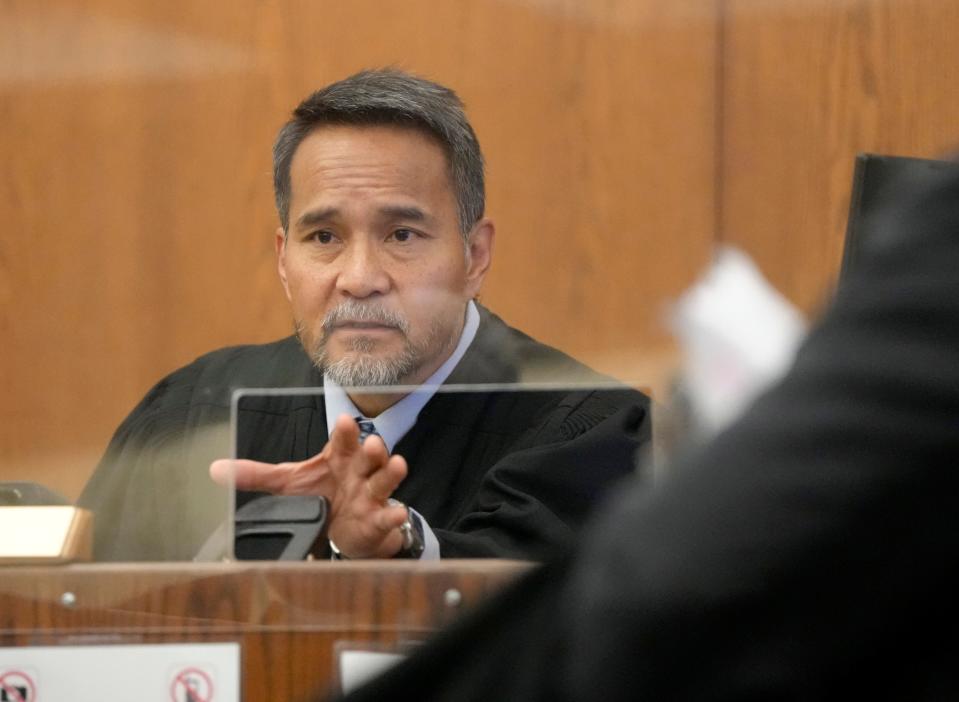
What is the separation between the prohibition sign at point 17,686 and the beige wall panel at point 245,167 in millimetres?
1596

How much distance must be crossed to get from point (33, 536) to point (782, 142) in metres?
1.93

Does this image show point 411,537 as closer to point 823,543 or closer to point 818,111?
point 823,543

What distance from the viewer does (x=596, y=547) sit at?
1.31ft

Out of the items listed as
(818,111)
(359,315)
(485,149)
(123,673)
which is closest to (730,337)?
(123,673)

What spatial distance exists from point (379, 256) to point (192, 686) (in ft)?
3.67

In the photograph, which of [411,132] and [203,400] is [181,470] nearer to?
[203,400]

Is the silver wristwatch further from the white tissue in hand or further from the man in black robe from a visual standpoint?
the white tissue in hand

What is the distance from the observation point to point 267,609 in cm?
127

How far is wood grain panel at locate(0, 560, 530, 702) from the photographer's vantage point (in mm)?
1256

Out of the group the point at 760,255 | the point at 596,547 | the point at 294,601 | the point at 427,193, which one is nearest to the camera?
the point at 596,547

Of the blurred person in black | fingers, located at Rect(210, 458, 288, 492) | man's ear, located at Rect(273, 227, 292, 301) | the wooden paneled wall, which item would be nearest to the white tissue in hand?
the blurred person in black

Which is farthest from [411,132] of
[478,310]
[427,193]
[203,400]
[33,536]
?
[33,536]

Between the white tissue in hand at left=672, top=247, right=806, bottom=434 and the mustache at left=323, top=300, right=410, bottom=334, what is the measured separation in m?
1.30

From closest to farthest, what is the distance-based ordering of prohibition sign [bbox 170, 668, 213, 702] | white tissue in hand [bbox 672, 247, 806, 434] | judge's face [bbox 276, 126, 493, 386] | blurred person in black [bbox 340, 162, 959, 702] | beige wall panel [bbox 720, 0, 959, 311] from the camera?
blurred person in black [bbox 340, 162, 959, 702] → white tissue in hand [bbox 672, 247, 806, 434] → prohibition sign [bbox 170, 668, 213, 702] → judge's face [bbox 276, 126, 493, 386] → beige wall panel [bbox 720, 0, 959, 311]
